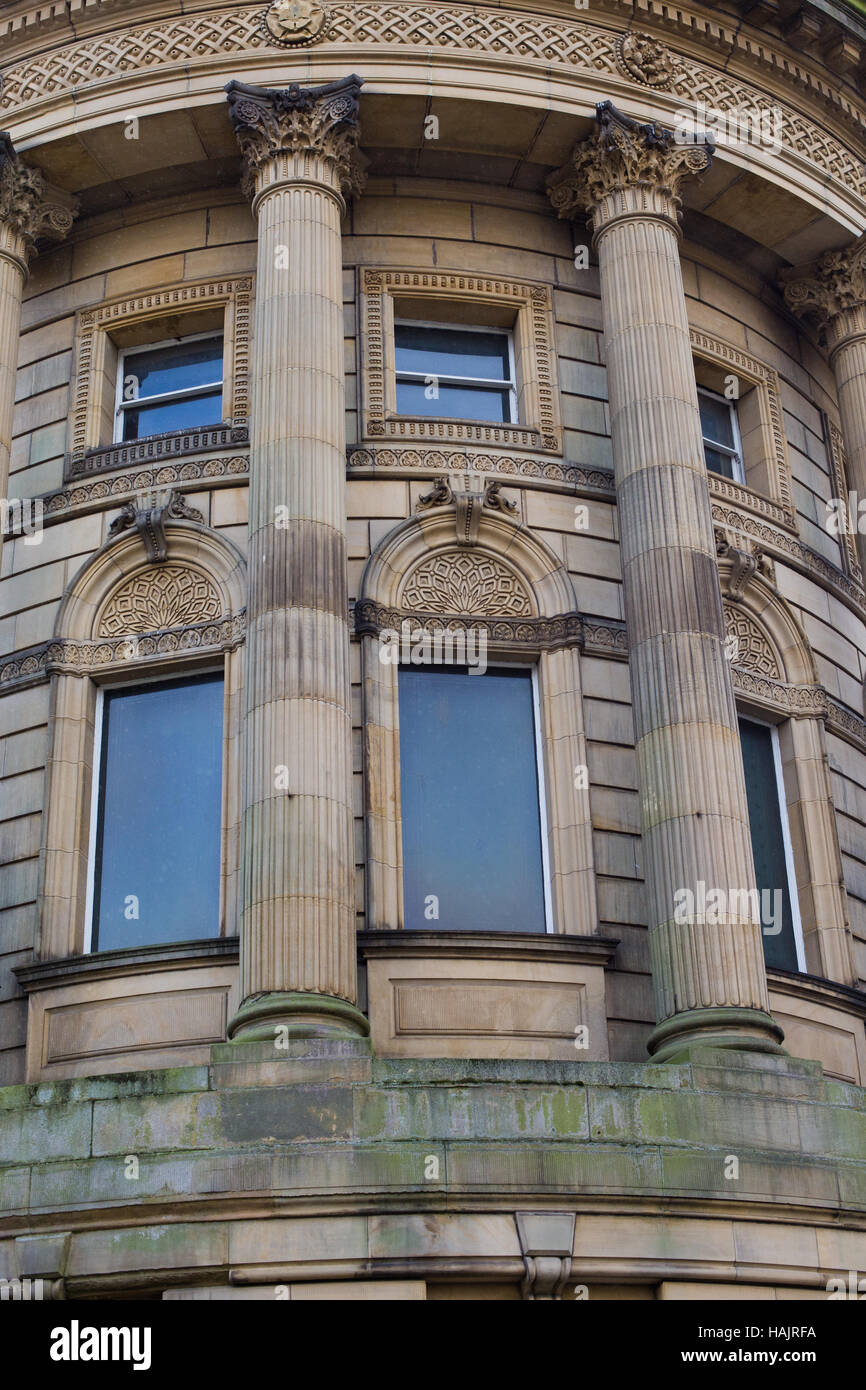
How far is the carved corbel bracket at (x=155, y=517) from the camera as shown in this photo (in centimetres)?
2548

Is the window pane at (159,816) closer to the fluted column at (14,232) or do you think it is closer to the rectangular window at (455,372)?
the fluted column at (14,232)

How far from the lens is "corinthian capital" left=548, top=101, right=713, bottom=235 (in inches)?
1042

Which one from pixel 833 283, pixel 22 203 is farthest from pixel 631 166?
pixel 22 203

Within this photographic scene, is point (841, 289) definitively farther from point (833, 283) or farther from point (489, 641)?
point (489, 641)

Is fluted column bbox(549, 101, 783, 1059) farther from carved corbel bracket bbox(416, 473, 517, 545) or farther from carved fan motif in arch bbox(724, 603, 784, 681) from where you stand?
carved fan motif in arch bbox(724, 603, 784, 681)

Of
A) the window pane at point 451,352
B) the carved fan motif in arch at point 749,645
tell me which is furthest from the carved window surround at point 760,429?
the window pane at point 451,352

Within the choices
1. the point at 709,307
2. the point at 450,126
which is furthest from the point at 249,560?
the point at 709,307

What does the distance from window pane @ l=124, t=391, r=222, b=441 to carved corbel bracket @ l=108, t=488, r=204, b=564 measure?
5.25ft

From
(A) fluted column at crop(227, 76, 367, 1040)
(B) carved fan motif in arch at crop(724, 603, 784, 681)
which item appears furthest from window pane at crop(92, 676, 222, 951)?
(B) carved fan motif in arch at crop(724, 603, 784, 681)

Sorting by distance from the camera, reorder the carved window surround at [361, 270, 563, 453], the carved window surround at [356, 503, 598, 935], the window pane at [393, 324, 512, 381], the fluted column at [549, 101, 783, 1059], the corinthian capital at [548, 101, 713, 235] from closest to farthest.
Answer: the fluted column at [549, 101, 783, 1059], the carved window surround at [356, 503, 598, 935], the carved window surround at [361, 270, 563, 453], the corinthian capital at [548, 101, 713, 235], the window pane at [393, 324, 512, 381]

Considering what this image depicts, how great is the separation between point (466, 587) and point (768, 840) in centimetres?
544

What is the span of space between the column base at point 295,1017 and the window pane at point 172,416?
1016cm

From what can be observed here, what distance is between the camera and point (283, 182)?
2519 centimetres

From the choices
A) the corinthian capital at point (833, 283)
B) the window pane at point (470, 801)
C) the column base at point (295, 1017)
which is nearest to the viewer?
the column base at point (295, 1017)
